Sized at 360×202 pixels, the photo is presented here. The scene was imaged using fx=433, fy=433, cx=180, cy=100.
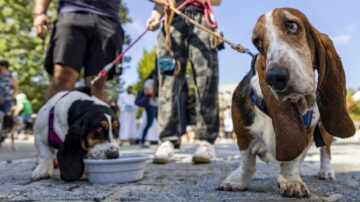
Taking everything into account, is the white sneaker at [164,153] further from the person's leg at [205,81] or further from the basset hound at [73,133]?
the basset hound at [73,133]

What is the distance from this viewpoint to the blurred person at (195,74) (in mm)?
4195

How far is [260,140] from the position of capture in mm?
2354

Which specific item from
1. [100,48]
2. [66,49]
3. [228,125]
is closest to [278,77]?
[66,49]

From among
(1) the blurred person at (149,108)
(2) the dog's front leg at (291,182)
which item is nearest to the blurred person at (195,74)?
(2) the dog's front leg at (291,182)

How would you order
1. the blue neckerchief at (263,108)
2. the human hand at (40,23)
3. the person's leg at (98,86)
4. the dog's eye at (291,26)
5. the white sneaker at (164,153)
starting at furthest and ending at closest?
1. the white sneaker at (164,153)
2. the person's leg at (98,86)
3. the human hand at (40,23)
4. the blue neckerchief at (263,108)
5. the dog's eye at (291,26)

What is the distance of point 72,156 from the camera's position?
2.90 meters

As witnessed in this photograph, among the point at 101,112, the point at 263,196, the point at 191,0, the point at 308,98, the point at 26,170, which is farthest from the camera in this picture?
the point at 191,0

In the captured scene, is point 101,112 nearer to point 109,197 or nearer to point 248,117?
point 109,197

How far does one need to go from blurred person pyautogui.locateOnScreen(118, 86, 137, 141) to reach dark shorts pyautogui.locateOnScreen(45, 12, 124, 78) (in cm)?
799

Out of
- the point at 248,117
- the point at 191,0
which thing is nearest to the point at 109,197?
the point at 248,117

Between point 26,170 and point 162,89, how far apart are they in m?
1.47

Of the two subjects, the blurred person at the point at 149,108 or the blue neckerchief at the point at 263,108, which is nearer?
the blue neckerchief at the point at 263,108

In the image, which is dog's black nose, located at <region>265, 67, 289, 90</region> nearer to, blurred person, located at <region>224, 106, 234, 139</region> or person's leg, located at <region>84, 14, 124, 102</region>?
person's leg, located at <region>84, 14, 124, 102</region>

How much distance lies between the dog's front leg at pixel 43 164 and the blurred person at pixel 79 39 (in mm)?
583
